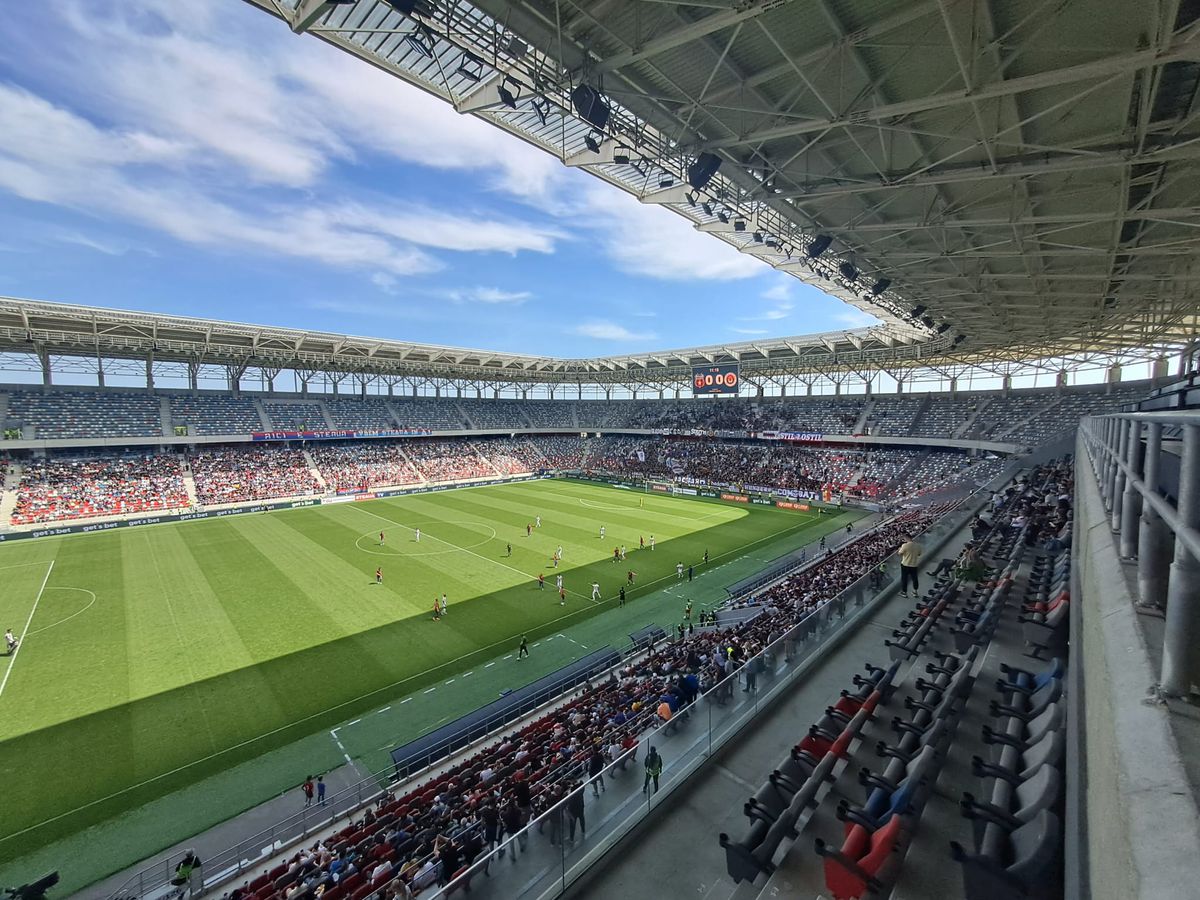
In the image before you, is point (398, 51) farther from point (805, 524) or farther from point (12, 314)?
point (12, 314)

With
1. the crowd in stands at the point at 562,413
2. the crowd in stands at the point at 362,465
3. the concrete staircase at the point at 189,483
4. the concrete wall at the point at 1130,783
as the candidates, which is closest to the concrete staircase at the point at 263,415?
the crowd in stands at the point at 562,413

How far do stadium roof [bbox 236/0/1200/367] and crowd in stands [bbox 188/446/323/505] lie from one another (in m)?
43.1

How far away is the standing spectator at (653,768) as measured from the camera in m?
6.21

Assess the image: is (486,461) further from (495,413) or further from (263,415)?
(263,415)

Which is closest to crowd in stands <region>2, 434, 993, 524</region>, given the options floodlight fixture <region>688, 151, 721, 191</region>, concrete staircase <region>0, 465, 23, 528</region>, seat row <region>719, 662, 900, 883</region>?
concrete staircase <region>0, 465, 23, 528</region>

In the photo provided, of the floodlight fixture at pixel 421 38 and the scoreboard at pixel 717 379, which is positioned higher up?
the floodlight fixture at pixel 421 38

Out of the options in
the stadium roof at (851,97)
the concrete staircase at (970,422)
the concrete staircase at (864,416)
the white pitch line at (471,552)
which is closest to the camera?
the stadium roof at (851,97)

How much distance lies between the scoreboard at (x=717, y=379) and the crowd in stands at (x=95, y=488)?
4222cm

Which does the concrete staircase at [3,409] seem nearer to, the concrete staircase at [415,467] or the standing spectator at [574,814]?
the concrete staircase at [415,467]

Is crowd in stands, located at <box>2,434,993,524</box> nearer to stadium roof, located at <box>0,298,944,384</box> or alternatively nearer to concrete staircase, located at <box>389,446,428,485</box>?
concrete staircase, located at <box>389,446,428,485</box>

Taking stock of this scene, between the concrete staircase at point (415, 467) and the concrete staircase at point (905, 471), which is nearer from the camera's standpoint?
the concrete staircase at point (905, 471)

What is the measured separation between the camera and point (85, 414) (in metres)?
43.8

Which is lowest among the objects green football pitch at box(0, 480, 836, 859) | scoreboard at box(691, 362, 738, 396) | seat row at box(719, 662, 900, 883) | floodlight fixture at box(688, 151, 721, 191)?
green football pitch at box(0, 480, 836, 859)

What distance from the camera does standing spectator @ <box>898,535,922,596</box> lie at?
12.1 meters
